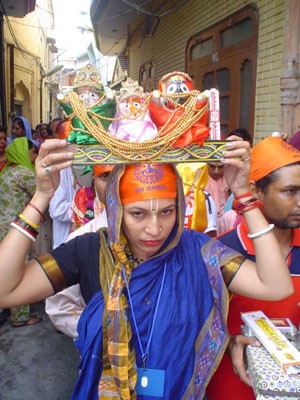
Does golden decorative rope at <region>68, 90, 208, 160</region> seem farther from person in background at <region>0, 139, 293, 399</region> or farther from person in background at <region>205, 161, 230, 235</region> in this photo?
person in background at <region>205, 161, 230, 235</region>

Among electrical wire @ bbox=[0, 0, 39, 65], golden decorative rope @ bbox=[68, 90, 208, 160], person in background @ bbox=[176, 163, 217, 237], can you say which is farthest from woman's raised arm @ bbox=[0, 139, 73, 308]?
electrical wire @ bbox=[0, 0, 39, 65]

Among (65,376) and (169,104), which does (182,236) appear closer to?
(169,104)

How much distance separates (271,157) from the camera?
5.27 ft

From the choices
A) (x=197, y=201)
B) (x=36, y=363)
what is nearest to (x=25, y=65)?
(x=36, y=363)

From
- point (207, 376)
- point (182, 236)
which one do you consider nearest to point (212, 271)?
point (182, 236)

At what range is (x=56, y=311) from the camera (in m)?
1.88

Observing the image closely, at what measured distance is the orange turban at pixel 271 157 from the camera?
1585 mm

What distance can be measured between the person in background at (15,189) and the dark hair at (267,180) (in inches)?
107

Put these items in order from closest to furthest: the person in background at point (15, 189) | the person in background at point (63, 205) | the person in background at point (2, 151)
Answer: the person in background at point (63, 205) < the person in background at point (15, 189) < the person in background at point (2, 151)

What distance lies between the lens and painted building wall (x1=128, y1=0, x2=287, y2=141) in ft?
15.1

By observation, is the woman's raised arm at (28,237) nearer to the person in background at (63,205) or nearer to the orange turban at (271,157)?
the orange turban at (271,157)

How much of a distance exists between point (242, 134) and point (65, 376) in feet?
9.84

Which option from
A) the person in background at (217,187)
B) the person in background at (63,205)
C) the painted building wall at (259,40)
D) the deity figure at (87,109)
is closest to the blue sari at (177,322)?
the deity figure at (87,109)

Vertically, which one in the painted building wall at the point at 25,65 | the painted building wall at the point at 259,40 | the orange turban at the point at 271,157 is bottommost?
the orange turban at the point at 271,157
